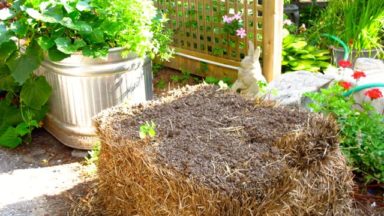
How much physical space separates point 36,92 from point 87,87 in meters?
0.44

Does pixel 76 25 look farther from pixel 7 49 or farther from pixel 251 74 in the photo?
pixel 251 74

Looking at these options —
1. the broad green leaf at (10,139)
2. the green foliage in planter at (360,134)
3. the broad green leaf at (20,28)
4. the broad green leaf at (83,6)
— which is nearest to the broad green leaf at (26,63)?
the broad green leaf at (20,28)

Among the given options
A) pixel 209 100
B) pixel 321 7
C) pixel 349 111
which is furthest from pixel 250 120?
pixel 321 7

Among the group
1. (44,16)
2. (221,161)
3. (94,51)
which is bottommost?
(221,161)

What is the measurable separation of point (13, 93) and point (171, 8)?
1970 millimetres

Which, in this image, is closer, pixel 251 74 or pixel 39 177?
pixel 39 177

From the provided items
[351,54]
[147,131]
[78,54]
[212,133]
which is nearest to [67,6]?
[78,54]

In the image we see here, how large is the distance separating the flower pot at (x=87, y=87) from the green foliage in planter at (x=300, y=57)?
62.3 inches

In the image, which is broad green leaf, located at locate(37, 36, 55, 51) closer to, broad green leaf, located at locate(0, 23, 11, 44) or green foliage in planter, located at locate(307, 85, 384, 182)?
broad green leaf, located at locate(0, 23, 11, 44)

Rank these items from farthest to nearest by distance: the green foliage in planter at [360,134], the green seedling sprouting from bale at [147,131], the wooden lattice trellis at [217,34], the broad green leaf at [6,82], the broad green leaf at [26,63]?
the wooden lattice trellis at [217,34] < the broad green leaf at [6,82] < the broad green leaf at [26,63] < the green foliage in planter at [360,134] < the green seedling sprouting from bale at [147,131]

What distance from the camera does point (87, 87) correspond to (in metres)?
3.02

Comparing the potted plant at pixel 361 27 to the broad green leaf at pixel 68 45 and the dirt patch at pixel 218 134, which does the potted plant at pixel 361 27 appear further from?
the broad green leaf at pixel 68 45

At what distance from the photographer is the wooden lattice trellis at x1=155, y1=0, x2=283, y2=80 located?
150 inches

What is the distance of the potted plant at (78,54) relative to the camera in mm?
2852
